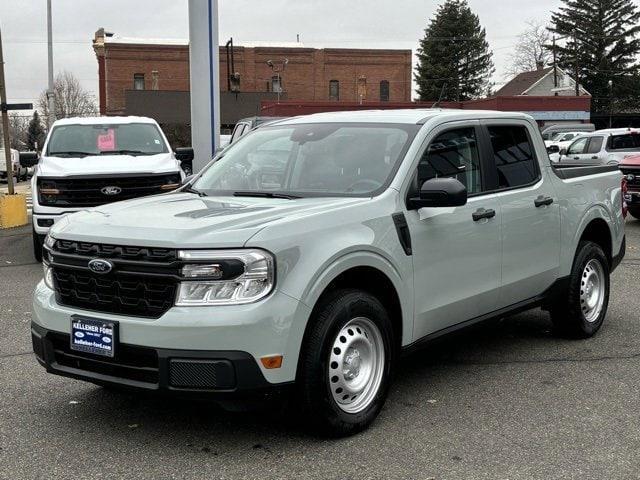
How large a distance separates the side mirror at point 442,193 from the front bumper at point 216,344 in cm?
111

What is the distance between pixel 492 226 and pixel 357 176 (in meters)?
1.05

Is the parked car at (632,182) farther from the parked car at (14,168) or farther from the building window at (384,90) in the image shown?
the building window at (384,90)

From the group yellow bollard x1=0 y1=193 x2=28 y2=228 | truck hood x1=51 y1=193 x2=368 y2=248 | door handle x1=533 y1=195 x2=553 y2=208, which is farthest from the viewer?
yellow bollard x1=0 y1=193 x2=28 y2=228

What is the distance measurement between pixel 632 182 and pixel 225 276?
12.9 metres

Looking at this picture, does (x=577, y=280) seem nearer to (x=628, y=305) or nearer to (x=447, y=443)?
(x=628, y=305)

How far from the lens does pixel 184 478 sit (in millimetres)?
3803

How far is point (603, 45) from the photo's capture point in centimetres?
7094

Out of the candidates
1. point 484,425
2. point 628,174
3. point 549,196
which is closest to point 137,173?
point 549,196

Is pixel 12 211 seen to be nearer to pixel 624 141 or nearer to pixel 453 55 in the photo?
pixel 624 141

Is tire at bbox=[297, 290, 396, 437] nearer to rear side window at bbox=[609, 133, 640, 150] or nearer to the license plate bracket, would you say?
the license plate bracket

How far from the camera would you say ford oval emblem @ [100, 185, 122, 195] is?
1041 cm

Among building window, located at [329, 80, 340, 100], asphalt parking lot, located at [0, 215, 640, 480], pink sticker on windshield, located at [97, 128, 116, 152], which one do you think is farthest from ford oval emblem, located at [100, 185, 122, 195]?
building window, located at [329, 80, 340, 100]

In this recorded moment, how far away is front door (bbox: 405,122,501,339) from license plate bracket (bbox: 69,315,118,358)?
5.85ft

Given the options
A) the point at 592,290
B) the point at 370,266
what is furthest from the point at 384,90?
the point at 370,266
